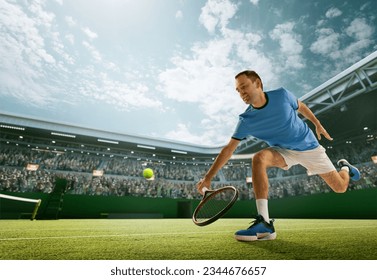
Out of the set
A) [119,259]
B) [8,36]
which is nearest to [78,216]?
[8,36]

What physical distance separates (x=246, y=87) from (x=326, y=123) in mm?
14419

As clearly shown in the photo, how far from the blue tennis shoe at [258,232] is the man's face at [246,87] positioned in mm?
1254

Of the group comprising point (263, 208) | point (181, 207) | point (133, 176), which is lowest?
point (263, 208)

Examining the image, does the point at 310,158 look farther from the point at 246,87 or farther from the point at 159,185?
the point at 159,185

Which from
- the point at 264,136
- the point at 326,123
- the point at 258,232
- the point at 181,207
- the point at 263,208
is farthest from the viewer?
the point at 181,207

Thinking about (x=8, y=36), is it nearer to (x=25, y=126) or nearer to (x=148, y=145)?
(x=25, y=126)

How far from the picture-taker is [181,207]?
53.2ft

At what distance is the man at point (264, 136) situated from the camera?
256cm

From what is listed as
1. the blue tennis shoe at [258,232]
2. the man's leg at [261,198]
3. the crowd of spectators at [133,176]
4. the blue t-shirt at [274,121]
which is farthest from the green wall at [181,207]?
the blue tennis shoe at [258,232]

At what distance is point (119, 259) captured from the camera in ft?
6.11

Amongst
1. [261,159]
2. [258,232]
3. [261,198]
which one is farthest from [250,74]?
[258,232]

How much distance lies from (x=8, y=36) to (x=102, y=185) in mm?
11695

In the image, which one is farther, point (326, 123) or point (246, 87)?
point (326, 123)

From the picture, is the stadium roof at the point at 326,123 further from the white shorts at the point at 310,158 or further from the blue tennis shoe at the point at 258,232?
the blue tennis shoe at the point at 258,232
